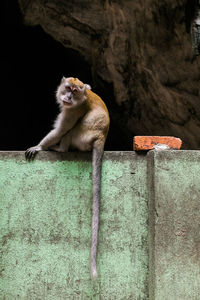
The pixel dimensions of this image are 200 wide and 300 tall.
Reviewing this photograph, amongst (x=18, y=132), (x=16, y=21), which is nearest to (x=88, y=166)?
(x=16, y=21)

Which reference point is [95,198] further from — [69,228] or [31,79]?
[31,79]

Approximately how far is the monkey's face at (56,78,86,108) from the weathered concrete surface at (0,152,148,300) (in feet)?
1.79

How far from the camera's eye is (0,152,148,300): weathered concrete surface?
3420mm

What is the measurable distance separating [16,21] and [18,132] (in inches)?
124

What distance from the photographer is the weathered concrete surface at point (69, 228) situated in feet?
11.2

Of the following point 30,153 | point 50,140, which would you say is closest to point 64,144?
point 50,140

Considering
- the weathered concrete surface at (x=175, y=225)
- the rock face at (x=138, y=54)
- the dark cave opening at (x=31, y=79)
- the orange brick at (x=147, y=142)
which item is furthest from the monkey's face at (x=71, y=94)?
the dark cave opening at (x=31, y=79)

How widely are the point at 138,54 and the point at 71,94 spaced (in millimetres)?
3918

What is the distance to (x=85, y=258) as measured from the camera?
344 cm

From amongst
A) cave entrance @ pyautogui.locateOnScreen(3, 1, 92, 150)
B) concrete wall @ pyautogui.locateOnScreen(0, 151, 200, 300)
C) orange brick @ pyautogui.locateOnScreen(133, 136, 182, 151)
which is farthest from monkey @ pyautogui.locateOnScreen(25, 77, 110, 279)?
cave entrance @ pyautogui.locateOnScreen(3, 1, 92, 150)

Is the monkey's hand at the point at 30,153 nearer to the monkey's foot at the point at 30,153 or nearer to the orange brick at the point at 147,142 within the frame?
the monkey's foot at the point at 30,153

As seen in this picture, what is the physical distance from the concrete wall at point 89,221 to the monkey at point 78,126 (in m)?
0.11

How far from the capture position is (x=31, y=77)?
10375 millimetres

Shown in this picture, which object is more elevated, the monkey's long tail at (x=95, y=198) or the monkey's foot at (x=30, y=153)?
the monkey's foot at (x=30, y=153)
